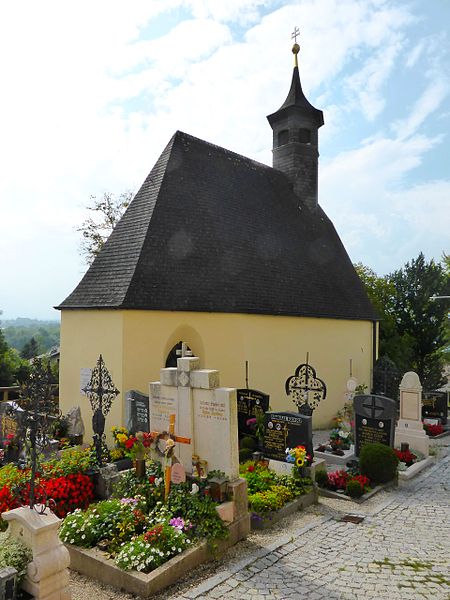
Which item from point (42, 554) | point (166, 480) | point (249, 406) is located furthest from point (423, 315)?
point (42, 554)

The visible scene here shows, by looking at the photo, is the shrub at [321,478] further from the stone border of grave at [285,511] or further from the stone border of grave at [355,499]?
the stone border of grave at [285,511]

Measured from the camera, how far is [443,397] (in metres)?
18.8

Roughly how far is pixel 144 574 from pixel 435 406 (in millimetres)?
16232

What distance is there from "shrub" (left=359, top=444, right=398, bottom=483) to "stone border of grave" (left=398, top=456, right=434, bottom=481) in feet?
2.03

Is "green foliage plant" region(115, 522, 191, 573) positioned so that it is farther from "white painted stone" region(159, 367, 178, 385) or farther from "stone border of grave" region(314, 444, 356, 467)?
"stone border of grave" region(314, 444, 356, 467)

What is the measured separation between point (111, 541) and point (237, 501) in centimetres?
202

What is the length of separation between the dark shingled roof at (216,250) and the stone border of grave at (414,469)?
6.53 metres

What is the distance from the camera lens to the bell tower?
22.6 meters

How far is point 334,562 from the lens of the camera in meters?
6.55

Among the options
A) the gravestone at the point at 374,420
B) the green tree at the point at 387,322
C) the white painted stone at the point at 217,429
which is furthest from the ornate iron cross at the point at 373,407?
the green tree at the point at 387,322

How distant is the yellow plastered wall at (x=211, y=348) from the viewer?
497 inches

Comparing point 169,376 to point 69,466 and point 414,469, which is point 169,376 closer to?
point 69,466

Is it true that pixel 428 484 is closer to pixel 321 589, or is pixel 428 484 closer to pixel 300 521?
pixel 300 521

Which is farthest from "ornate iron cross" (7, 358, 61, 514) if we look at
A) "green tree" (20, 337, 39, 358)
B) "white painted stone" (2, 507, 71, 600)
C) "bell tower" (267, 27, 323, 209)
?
"bell tower" (267, 27, 323, 209)
